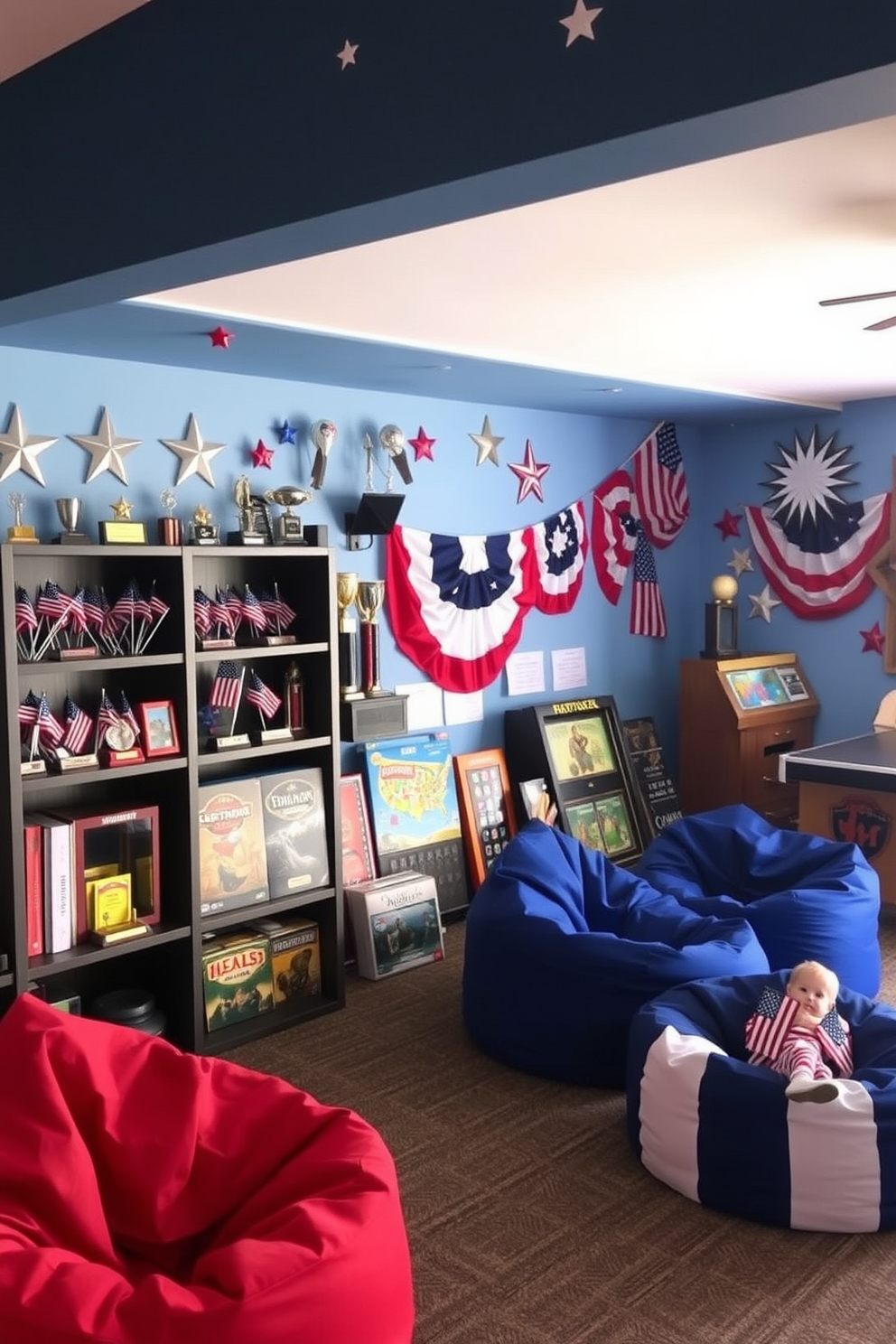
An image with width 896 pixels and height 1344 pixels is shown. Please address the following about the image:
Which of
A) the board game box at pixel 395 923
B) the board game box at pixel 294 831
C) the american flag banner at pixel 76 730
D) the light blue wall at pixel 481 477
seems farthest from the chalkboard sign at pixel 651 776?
the american flag banner at pixel 76 730

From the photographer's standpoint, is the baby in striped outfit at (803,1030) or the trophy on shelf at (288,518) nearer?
the baby in striped outfit at (803,1030)

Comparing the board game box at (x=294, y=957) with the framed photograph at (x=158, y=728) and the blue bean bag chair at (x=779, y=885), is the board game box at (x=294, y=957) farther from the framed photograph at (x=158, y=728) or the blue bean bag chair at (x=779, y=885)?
the blue bean bag chair at (x=779, y=885)

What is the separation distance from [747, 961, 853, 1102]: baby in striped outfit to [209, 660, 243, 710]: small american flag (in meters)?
2.00

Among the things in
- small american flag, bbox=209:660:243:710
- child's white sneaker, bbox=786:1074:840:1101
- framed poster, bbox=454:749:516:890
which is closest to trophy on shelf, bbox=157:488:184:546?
small american flag, bbox=209:660:243:710

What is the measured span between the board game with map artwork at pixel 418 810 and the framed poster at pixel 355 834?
1.7 inches

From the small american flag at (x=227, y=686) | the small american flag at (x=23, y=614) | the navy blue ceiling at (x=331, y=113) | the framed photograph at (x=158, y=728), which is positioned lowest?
the framed photograph at (x=158, y=728)

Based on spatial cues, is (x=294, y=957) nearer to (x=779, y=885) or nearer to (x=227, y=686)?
(x=227, y=686)

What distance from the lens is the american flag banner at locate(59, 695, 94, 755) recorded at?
3.70 m

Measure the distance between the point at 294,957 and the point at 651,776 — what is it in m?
2.58

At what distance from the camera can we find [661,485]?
6488mm

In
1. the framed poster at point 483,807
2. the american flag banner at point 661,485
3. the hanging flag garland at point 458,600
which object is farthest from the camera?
the american flag banner at point 661,485

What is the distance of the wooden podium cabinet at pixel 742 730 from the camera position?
6.12m

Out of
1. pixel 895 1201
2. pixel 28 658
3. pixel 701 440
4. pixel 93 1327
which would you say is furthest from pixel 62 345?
pixel 701 440

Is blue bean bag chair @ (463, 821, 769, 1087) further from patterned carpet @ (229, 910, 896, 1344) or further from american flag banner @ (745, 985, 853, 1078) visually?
american flag banner @ (745, 985, 853, 1078)
